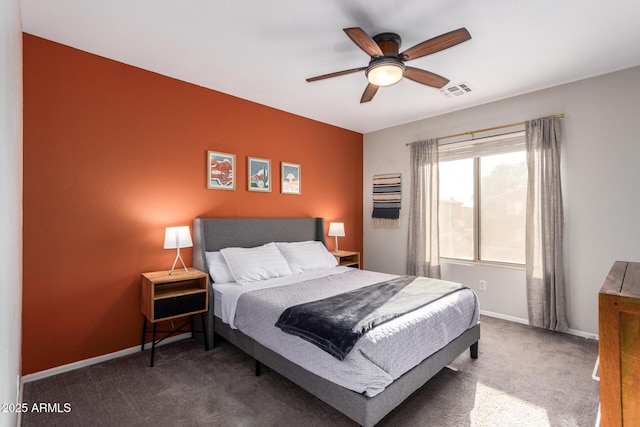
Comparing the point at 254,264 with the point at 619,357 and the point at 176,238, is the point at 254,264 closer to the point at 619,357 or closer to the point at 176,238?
the point at 176,238

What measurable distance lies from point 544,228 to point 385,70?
2585 mm

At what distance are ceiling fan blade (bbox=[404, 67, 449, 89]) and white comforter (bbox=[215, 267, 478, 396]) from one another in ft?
5.94

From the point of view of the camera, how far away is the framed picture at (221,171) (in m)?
3.52

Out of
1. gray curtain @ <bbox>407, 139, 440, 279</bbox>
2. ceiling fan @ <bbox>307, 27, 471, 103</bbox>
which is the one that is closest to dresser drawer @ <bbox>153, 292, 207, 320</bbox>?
ceiling fan @ <bbox>307, 27, 471, 103</bbox>

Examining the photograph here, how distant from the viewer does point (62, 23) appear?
2.35 metres

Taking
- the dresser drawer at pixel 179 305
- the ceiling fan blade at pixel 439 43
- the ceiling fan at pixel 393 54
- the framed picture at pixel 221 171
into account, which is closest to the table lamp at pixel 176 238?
the dresser drawer at pixel 179 305

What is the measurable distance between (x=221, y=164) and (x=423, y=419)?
3.09 m

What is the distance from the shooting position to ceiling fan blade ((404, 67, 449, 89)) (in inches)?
98.1

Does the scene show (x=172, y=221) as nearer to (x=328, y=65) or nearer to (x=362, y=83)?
(x=328, y=65)

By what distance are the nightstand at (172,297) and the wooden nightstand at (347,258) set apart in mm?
1988

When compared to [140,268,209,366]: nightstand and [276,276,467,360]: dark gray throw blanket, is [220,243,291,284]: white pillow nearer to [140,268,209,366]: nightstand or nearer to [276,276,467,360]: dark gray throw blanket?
[140,268,209,366]: nightstand

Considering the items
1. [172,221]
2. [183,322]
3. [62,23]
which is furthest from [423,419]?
[62,23]

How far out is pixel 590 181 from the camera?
10.6 ft

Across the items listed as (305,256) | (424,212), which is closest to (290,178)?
(305,256)
